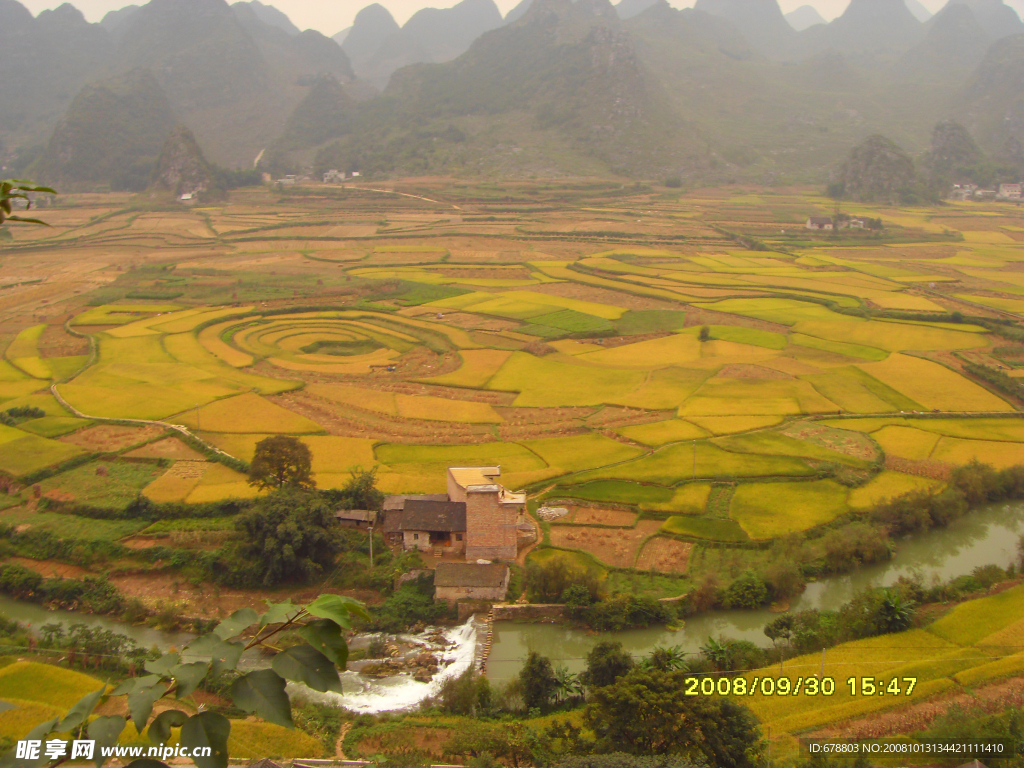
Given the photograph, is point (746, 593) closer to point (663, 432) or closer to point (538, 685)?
point (538, 685)

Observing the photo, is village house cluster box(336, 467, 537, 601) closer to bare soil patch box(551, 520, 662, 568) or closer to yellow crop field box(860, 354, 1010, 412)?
bare soil patch box(551, 520, 662, 568)

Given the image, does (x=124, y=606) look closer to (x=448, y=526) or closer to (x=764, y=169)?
(x=448, y=526)

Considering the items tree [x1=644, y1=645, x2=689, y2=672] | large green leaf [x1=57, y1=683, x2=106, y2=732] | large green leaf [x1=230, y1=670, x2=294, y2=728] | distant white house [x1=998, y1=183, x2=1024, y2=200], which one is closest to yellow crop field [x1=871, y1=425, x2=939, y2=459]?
tree [x1=644, y1=645, x2=689, y2=672]

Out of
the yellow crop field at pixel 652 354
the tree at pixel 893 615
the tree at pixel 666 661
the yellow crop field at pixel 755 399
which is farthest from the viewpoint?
the yellow crop field at pixel 652 354

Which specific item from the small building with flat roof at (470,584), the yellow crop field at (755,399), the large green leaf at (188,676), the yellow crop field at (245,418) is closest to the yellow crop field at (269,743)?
the small building with flat roof at (470,584)

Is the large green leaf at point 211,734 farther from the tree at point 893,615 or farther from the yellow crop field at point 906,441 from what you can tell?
the yellow crop field at point 906,441

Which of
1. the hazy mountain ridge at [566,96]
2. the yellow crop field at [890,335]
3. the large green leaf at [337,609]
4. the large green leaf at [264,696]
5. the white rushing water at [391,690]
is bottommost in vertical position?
the white rushing water at [391,690]

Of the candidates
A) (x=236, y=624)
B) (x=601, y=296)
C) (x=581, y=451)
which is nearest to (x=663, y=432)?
(x=581, y=451)
